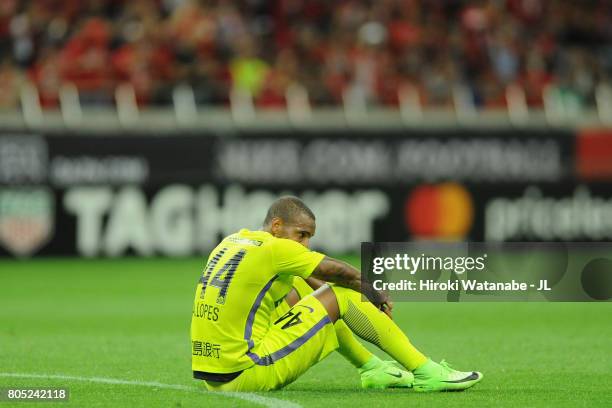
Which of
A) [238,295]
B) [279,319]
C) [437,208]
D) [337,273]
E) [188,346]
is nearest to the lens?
[337,273]

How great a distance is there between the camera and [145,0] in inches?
864

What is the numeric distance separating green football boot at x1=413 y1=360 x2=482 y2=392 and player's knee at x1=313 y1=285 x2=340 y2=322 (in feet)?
1.90

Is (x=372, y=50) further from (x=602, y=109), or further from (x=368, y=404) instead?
(x=368, y=404)

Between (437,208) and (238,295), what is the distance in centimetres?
1347

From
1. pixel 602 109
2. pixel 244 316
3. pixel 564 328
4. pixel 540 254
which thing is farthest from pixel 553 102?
pixel 244 316

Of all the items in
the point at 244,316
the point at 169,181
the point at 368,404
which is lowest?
the point at 368,404

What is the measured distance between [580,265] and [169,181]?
12.6 meters

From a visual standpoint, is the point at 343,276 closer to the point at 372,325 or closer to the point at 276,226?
the point at 372,325

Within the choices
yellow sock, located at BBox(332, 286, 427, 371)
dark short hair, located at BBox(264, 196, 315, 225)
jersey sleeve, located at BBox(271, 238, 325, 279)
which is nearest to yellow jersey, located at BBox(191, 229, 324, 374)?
jersey sleeve, located at BBox(271, 238, 325, 279)

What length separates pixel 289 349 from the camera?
7.41 m

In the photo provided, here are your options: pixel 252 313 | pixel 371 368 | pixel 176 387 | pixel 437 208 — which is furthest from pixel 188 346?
pixel 437 208

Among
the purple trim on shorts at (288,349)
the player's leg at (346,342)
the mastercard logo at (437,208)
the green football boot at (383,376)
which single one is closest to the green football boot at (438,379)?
the green football boot at (383,376)

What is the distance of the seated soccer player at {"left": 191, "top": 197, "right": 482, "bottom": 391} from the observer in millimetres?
7359

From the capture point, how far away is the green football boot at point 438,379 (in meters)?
7.56
